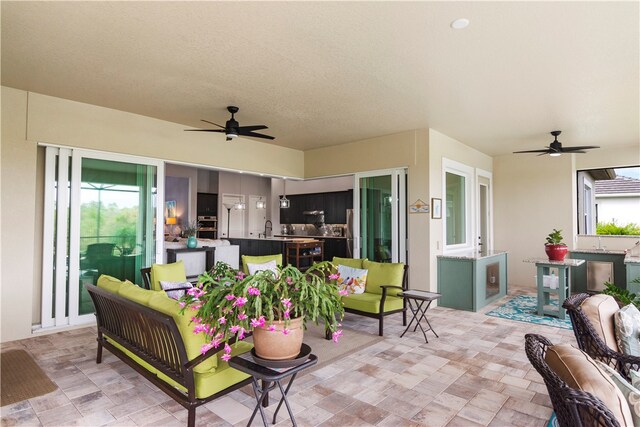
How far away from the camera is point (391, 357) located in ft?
12.0

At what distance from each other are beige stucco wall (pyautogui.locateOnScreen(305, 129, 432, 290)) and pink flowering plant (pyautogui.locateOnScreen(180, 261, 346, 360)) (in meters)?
3.93

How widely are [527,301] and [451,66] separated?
477cm

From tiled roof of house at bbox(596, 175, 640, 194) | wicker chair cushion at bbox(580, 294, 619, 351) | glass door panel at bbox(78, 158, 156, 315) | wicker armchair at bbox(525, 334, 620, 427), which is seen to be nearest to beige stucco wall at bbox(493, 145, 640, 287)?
tiled roof of house at bbox(596, 175, 640, 194)

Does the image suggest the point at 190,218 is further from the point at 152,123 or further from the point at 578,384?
the point at 578,384

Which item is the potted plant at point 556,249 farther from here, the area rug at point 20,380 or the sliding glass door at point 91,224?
the area rug at point 20,380

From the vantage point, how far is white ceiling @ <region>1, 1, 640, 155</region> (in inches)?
103

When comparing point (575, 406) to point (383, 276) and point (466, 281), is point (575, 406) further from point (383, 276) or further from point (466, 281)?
point (466, 281)

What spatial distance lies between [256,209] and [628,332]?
35.7ft

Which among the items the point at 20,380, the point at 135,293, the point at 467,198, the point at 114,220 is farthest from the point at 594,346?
the point at 114,220

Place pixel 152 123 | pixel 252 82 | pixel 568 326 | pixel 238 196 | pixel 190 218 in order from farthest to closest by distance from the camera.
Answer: pixel 238 196 < pixel 190 218 < pixel 152 123 < pixel 568 326 < pixel 252 82

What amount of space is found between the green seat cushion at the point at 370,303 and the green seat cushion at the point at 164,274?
2.16 meters

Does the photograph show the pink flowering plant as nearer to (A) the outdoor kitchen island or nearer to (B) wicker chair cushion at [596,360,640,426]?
(B) wicker chair cushion at [596,360,640,426]

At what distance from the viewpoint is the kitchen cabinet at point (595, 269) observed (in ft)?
21.1

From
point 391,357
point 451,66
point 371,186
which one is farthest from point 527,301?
point 451,66
